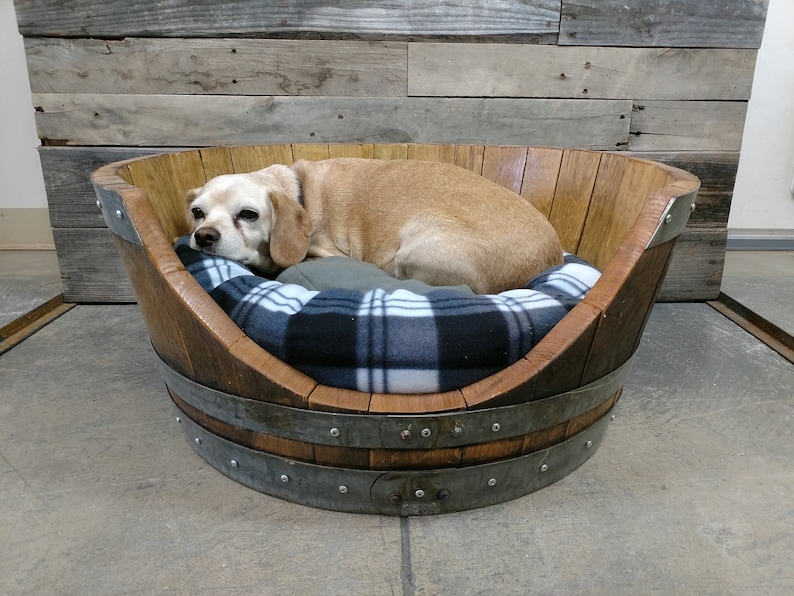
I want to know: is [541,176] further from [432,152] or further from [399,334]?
[399,334]

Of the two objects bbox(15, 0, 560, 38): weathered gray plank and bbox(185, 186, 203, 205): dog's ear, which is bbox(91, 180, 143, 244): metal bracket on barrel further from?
bbox(15, 0, 560, 38): weathered gray plank

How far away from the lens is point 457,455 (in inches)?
51.9

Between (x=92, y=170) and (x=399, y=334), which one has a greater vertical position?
(x=92, y=170)

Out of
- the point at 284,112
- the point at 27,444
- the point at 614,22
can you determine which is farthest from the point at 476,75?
the point at 27,444

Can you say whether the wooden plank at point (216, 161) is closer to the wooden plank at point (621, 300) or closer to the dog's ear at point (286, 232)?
the dog's ear at point (286, 232)

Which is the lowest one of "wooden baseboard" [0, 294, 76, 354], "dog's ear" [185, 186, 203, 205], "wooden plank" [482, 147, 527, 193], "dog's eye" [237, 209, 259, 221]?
"wooden baseboard" [0, 294, 76, 354]

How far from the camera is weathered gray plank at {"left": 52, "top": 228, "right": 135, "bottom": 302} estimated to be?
2807 mm

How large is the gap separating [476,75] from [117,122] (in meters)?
1.65

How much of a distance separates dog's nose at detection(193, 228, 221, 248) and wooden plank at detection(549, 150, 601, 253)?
1.36 meters

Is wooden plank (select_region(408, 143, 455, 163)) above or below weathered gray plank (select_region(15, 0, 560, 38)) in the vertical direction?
below

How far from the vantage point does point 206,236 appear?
183 centimetres

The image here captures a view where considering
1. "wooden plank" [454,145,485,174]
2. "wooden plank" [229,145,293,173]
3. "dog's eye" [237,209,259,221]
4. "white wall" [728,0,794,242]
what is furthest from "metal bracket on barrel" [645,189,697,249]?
"white wall" [728,0,794,242]

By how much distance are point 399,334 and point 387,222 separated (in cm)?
88

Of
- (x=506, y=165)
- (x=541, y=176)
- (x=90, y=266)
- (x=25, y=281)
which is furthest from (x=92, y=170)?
(x=541, y=176)
